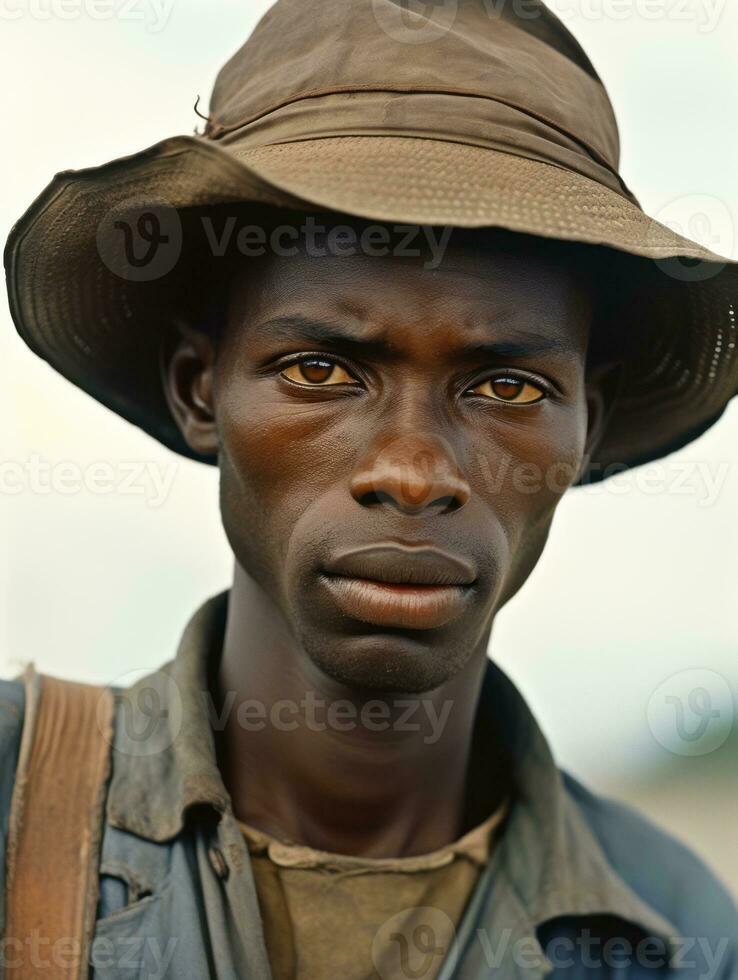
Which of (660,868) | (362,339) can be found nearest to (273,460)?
(362,339)

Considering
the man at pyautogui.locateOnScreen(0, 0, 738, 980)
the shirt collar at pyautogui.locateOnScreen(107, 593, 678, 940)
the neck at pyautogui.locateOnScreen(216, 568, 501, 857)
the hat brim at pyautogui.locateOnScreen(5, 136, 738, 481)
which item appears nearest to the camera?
the hat brim at pyautogui.locateOnScreen(5, 136, 738, 481)

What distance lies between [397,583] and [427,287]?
0.56 m

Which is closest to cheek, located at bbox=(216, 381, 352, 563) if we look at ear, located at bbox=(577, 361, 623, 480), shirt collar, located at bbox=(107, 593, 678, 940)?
shirt collar, located at bbox=(107, 593, 678, 940)

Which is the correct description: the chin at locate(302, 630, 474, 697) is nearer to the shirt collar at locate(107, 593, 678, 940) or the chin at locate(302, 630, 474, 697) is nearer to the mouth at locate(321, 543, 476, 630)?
the mouth at locate(321, 543, 476, 630)

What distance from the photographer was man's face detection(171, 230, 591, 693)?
2.64m

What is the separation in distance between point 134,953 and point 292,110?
163 cm

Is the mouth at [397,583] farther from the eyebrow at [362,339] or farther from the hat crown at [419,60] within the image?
the hat crown at [419,60]

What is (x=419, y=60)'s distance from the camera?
2.86 metres

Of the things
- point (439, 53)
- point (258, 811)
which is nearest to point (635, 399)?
point (439, 53)

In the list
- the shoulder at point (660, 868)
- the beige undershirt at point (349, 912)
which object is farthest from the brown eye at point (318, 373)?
the shoulder at point (660, 868)

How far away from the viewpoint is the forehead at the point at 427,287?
2.72 meters

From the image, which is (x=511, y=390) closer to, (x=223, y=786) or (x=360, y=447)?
(x=360, y=447)

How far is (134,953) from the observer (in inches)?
105

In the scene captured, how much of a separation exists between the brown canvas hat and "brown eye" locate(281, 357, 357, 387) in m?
0.37
